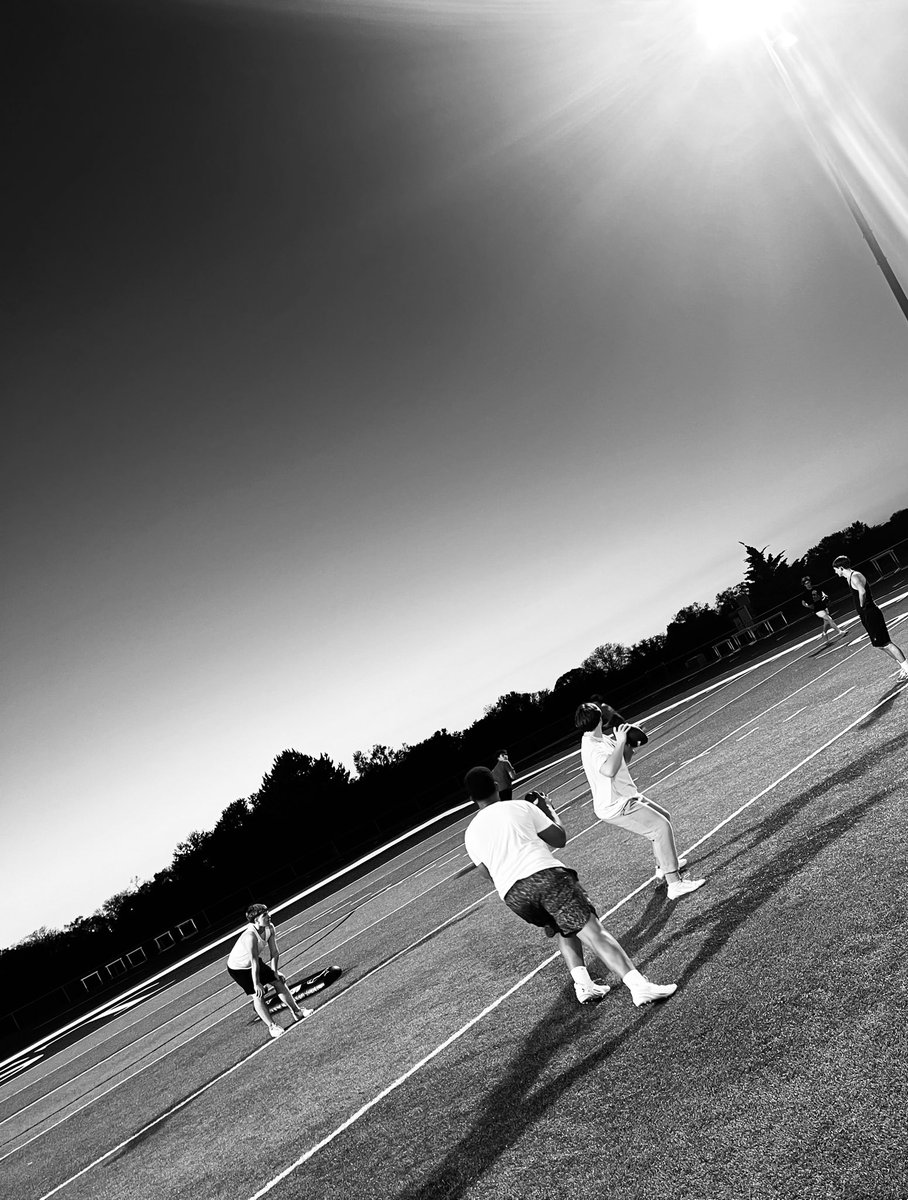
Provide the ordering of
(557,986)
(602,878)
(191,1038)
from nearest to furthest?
(557,986), (602,878), (191,1038)

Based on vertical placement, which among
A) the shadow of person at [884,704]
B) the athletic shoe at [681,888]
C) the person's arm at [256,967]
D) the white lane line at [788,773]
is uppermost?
the person's arm at [256,967]

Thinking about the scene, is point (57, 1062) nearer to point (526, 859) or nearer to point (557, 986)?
point (557, 986)

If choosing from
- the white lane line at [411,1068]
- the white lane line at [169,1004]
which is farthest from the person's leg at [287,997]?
the white lane line at [169,1004]

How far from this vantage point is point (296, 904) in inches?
1025

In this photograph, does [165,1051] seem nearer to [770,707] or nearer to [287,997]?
[287,997]

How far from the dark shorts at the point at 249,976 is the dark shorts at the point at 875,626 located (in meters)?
9.64

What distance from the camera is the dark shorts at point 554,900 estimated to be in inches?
194

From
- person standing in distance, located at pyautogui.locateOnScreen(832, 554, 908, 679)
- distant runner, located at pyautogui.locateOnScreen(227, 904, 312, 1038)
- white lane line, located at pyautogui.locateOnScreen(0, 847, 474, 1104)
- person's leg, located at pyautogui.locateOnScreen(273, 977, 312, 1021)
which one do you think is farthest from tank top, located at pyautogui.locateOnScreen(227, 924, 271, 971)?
person standing in distance, located at pyautogui.locateOnScreen(832, 554, 908, 679)

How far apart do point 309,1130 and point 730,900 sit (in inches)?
147

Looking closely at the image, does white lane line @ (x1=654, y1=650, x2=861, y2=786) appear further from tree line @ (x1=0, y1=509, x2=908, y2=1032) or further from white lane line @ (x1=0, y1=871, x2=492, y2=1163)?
tree line @ (x1=0, y1=509, x2=908, y2=1032)

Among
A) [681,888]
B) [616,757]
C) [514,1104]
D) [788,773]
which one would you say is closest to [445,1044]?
[514,1104]

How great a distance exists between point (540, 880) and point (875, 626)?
8495 millimetres

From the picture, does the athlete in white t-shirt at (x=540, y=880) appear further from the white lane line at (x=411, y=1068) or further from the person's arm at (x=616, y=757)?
the white lane line at (x=411, y=1068)

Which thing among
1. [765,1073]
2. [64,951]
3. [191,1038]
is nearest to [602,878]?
[765,1073]
